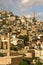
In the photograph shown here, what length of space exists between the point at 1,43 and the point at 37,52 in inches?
205

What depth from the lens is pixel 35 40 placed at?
4781 centimetres

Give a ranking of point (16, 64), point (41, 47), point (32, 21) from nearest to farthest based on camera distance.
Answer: point (16, 64), point (41, 47), point (32, 21)

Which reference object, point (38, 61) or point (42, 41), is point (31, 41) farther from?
point (38, 61)

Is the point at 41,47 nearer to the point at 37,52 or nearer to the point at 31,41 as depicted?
the point at 31,41

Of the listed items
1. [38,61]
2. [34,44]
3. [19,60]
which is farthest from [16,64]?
[34,44]

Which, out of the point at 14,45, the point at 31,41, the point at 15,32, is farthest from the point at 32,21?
the point at 14,45

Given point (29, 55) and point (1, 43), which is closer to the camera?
point (29, 55)

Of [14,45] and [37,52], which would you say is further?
[14,45]

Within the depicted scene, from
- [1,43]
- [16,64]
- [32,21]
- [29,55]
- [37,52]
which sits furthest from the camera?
[32,21]

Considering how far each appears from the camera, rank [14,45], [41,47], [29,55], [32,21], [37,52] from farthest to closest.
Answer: [32,21]
[41,47]
[14,45]
[37,52]
[29,55]

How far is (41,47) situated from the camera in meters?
43.6

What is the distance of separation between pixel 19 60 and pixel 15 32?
79.7ft

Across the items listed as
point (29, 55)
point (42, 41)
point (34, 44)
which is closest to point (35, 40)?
point (42, 41)

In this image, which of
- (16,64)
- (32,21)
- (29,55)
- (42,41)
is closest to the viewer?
(16,64)
